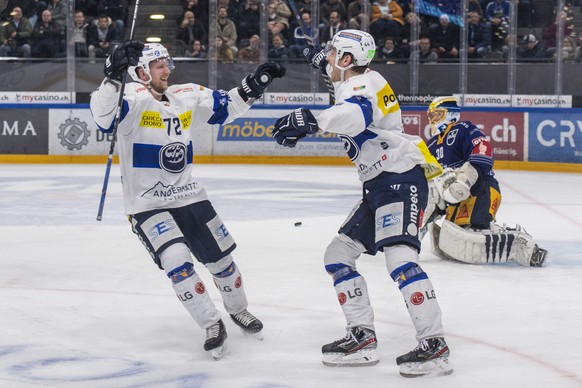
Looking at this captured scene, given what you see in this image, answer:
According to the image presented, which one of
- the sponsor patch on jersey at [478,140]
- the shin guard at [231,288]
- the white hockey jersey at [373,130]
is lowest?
the shin guard at [231,288]

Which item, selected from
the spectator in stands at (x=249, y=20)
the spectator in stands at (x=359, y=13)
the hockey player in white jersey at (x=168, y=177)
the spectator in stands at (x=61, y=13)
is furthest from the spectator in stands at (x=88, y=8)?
the hockey player in white jersey at (x=168, y=177)

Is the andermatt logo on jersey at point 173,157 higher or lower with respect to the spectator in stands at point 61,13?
lower

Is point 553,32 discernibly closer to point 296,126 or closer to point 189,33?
point 189,33

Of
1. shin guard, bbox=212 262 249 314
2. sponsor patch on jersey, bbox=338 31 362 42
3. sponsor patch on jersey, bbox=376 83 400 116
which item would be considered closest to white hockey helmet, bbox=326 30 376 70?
sponsor patch on jersey, bbox=338 31 362 42

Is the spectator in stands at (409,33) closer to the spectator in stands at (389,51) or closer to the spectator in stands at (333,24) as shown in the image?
the spectator in stands at (389,51)

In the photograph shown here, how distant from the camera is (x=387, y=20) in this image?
1502 cm

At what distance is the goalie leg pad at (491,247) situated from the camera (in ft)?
23.0

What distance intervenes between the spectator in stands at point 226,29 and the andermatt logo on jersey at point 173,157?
10.4 metres

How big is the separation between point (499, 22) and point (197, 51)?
4.30 meters

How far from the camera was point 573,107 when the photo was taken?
14.2 metres

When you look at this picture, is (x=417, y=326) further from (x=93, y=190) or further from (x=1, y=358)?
(x=93, y=190)

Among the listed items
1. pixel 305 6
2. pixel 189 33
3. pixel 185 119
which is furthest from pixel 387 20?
pixel 185 119

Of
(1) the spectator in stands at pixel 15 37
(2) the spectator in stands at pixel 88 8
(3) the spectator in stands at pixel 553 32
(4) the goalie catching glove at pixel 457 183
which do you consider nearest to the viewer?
(4) the goalie catching glove at pixel 457 183

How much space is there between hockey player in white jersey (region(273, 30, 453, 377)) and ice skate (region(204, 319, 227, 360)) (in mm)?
458
